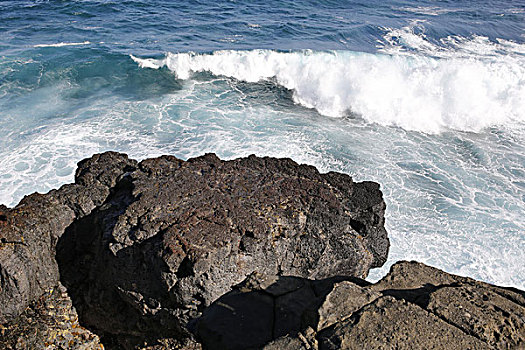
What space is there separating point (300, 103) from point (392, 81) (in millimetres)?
3354

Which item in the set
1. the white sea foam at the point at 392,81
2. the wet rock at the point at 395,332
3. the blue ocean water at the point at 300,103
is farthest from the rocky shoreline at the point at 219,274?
the white sea foam at the point at 392,81

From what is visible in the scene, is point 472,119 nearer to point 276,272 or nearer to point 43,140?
point 276,272

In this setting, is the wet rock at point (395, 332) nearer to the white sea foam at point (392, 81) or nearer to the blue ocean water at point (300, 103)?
the blue ocean water at point (300, 103)

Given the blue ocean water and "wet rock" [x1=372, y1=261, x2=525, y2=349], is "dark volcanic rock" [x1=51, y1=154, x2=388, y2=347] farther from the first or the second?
the blue ocean water

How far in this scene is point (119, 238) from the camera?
356 cm

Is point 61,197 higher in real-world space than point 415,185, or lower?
higher

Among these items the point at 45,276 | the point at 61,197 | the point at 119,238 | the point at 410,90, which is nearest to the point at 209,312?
the point at 119,238

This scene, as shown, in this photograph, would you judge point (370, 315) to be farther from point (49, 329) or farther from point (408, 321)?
point (49, 329)

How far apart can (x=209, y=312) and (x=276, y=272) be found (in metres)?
0.69

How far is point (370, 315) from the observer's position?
2795 millimetres

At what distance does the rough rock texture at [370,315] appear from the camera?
2635 mm

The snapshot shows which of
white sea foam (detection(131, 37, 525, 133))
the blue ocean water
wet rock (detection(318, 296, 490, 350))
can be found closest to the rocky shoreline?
wet rock (detection(318, 296, 490, 350))

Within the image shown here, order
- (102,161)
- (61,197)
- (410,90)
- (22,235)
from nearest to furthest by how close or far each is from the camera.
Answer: (22,235) → (61,197) → (102,161) → (410,90)

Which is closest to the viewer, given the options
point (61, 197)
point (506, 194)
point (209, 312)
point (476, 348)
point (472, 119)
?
point (476, 348)
